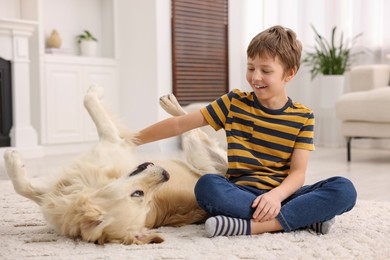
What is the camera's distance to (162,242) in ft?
4.68

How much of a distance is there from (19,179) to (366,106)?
270 centimetres

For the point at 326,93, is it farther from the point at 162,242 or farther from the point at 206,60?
the point at 162,242

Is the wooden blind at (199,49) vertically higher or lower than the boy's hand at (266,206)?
higher

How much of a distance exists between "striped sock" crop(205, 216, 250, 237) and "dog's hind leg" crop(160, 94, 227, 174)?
0.34m

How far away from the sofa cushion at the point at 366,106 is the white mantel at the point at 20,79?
2.44 metres

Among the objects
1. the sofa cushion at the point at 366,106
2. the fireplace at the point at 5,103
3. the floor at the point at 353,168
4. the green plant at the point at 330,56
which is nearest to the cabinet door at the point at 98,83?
the floor at the point at 353,168

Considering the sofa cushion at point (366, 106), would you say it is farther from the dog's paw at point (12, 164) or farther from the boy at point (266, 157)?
the dog's paw at point (12, 164)

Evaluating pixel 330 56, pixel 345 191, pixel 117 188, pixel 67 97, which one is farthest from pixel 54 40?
pixel 345 191

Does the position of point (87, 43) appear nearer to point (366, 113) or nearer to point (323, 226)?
point (366, 113)

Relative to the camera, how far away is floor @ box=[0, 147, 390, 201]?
2535 mm

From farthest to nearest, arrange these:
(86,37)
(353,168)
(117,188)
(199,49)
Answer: (199,49), (86,37), (353,168), (117,188)

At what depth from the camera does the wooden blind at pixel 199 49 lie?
5062 millimetres

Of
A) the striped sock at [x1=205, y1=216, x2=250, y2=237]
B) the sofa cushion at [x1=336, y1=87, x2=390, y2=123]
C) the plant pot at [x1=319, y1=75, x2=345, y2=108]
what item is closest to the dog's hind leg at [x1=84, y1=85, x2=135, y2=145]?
the striped sock at [x1=205, y1=216, x2=250, y2=237]

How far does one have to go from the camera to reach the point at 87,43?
4.91 meters
